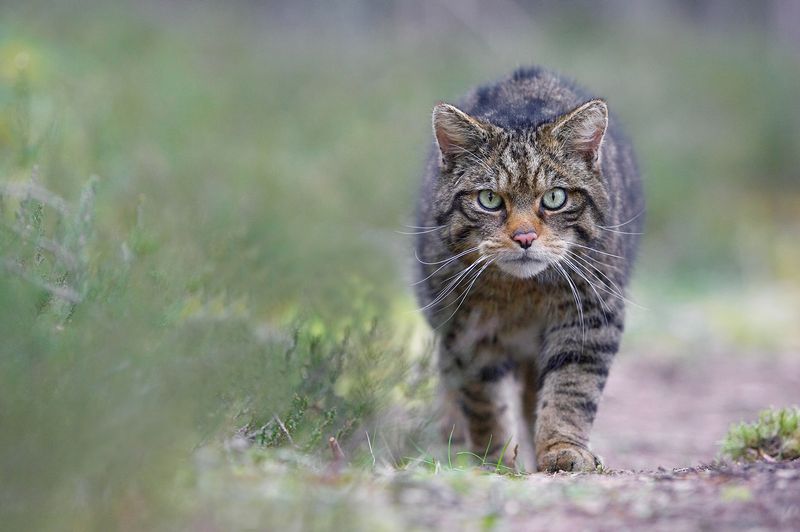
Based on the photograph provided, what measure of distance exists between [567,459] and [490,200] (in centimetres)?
118

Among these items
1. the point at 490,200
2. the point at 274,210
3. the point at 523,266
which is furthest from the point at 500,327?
the point at 274,210

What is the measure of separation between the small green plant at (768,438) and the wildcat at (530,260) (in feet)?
2.09

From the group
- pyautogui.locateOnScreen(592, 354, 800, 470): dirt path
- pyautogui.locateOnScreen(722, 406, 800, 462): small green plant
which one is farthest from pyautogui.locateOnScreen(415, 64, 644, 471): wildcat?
pyautogui.locateOnScreen(592, 354, 800, 470): dirt path

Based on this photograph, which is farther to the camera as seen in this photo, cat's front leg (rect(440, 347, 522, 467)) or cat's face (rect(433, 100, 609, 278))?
cat's front leg (rect(440, 347, 522, 467))

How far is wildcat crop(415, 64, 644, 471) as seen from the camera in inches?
174

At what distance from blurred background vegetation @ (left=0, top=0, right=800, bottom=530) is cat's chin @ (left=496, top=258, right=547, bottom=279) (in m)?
0.59

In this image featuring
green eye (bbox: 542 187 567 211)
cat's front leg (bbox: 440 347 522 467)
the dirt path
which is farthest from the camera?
the dirt path

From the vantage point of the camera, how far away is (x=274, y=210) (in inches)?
297

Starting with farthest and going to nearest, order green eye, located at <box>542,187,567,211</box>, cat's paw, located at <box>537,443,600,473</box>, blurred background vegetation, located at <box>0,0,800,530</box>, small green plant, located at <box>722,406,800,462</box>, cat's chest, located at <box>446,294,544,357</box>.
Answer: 1. cat's chest, located at <box>446,294,544,357</box>
2. green eye, located at <box>542,187,567,211</box>
3. small green plant, located at <box>722,406,800,462</box>
4. cat's paw, located at <box>537,443,600,473</box>
5. blurred background vegetation, located at <box>0,0,800,530</box>

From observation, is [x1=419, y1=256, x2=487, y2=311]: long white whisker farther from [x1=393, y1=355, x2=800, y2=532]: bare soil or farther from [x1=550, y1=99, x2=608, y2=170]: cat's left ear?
[x1=393, y1=355, x2=800, y2=532]: bare soil

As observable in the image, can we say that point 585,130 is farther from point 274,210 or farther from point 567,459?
point 274,210

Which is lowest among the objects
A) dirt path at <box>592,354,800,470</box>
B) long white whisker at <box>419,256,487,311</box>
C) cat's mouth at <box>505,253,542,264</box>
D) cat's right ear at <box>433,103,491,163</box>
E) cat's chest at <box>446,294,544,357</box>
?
dirt path at <box>592,354,800,470</box>

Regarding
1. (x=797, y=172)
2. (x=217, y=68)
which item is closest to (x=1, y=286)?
(x=217, y=68)

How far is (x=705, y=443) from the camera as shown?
601 centimetres
